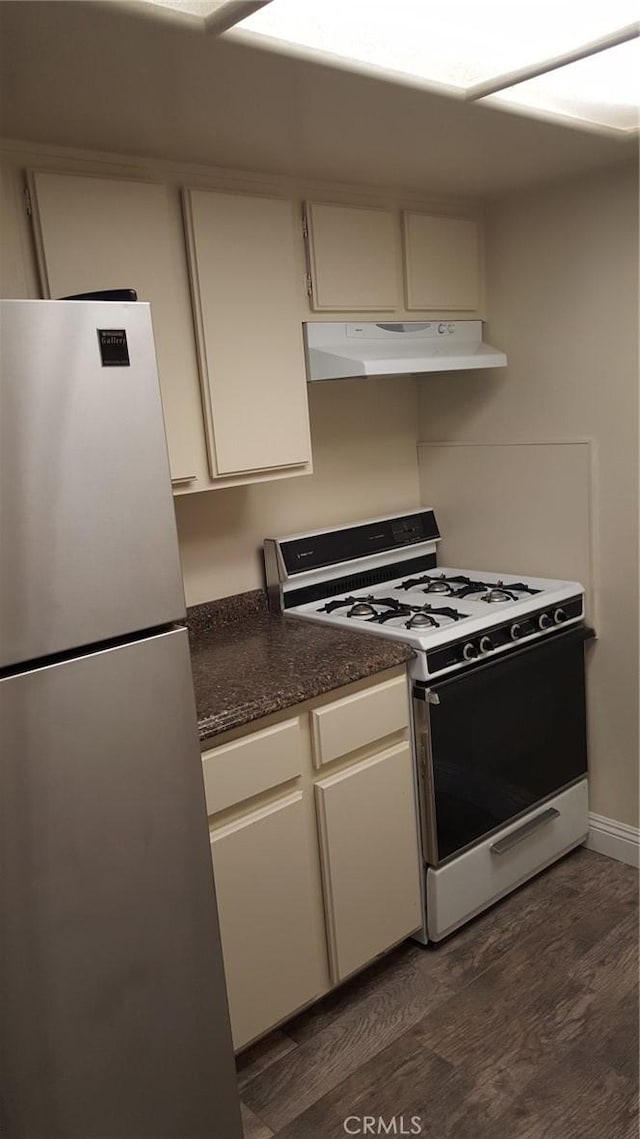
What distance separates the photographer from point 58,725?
4.02 feet

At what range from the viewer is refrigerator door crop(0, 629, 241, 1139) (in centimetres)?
121

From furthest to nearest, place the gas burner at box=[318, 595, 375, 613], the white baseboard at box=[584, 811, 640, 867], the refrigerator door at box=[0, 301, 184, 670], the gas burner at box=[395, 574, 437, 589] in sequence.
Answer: the gas burner at box=[395, 574, 437, 589]
the white baseboard at box=[584, 811, 640, 867]
the gas burner at box=[318, 595, 375, 613]
the refrigerator door at box=[0, 301, 184, 670]

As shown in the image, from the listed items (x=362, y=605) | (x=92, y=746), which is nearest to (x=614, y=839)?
(x=362, y=605)

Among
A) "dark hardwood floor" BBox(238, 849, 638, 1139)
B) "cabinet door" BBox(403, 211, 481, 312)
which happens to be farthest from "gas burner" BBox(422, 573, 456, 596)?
"dark hardwood floor" BBox(238, 849, 638, 1139)

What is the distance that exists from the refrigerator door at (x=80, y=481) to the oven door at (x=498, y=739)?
1.09 m

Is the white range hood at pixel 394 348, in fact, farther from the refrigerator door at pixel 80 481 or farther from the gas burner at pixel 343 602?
the refrigerator door at pixel 80 481

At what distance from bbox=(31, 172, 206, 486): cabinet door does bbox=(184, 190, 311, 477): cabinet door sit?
0.04m

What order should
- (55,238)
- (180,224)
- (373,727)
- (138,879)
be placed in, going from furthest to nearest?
(373,727)
(180,224)
(55,238)
(138,879)

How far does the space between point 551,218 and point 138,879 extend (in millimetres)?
2189

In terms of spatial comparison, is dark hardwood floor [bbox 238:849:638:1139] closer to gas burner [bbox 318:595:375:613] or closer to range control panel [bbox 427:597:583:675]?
range control panel [bbox 427:597:583:675]

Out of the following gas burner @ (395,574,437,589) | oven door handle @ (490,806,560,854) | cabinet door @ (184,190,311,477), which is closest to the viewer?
cabinet door @ (184,190,311,477)

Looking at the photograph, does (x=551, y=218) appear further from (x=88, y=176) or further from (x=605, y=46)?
(x=88, y=176)

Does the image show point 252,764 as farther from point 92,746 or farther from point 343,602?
point 343,602

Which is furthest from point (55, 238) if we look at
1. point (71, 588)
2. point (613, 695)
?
point (613, 695)
